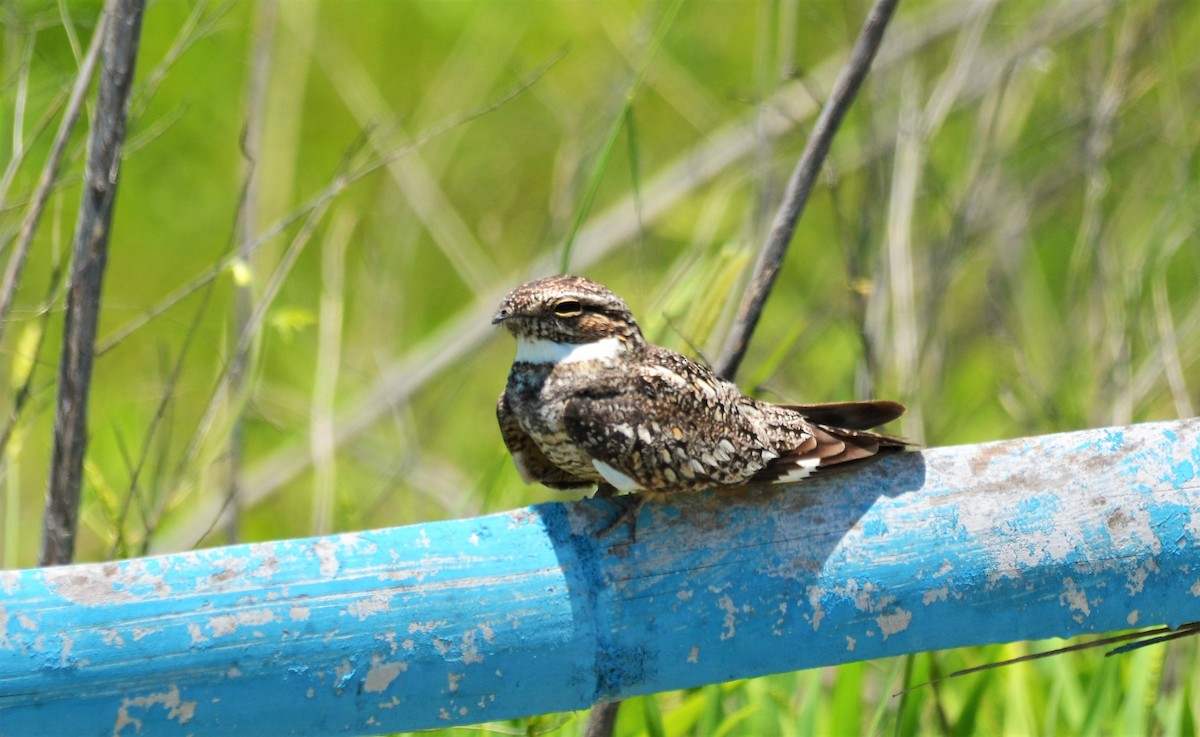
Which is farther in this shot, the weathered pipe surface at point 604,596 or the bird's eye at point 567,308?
the bird's eye at point 567,308

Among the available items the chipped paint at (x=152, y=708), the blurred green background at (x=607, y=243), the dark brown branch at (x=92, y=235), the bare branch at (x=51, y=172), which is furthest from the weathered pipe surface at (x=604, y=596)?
the bare branch at (x=51, y=172)

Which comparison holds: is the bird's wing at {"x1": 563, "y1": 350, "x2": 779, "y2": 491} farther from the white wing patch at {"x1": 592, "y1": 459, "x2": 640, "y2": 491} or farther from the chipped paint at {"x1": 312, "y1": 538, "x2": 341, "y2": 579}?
the chipped paint at {"x1": 312, "y1": 538, "x2": 341, "y2": 579}

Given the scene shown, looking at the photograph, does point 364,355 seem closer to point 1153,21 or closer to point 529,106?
point 529,106

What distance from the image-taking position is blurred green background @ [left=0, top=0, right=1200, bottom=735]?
7.56 feet

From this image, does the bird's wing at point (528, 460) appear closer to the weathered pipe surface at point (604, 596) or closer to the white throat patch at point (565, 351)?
the white throat patch at point (565, 351)

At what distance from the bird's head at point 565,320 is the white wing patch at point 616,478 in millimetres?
218

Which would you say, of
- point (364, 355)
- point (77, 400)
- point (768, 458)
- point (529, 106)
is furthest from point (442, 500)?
point (529, 106)

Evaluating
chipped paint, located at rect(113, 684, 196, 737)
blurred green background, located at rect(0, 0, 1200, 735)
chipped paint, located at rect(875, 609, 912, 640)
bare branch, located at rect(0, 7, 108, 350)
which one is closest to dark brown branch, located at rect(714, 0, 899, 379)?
blurred green background, located at rect(0, 0, 1200, 735)

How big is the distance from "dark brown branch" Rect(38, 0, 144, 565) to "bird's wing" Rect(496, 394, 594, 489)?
0.64 meters

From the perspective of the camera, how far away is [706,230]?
267 cm

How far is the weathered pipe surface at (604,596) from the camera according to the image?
1.31 meters

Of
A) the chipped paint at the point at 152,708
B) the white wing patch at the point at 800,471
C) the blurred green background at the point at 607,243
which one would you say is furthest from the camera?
the blurred green background at the point at 607,243

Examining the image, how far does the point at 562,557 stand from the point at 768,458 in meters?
0.36

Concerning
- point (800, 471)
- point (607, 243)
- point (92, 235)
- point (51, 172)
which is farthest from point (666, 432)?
point (607, 243)
